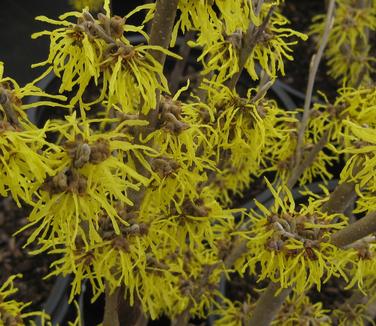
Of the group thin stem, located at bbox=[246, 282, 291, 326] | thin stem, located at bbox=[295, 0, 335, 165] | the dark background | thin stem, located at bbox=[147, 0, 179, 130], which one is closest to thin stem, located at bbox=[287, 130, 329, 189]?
thin stem, located at bbox=[295, 0, 335, 165]

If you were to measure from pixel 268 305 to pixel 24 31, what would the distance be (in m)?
1.66

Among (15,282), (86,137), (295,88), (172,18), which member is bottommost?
(15,282)

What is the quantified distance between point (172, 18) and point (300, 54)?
1.68m

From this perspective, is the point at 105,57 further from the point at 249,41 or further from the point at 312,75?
the point at 312,75

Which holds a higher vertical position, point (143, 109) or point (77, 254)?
point (143, 109)

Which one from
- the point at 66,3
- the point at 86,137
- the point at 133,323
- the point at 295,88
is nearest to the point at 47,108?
the point at 66,3

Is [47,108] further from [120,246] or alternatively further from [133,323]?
[120,246]

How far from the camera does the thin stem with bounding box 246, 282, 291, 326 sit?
32.9 inches

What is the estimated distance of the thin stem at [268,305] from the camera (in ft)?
2.74

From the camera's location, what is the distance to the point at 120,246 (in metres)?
0.67

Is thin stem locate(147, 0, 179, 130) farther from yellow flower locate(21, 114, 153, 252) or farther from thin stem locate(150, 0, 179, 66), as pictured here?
yellow flower locate(21, 114, 153, 252)

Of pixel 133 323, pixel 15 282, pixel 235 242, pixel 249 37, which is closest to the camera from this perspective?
pixel 249 37

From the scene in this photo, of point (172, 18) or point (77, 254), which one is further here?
point (77, 254)

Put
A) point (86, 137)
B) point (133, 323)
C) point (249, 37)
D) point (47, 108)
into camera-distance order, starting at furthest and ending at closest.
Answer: point (47, 108) → point (133, 323) → point (249, 37) → point (86, 137)
